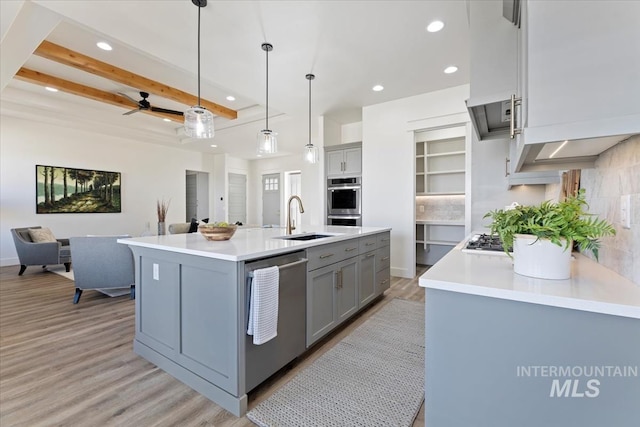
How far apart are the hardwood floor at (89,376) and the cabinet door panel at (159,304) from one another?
208 mm

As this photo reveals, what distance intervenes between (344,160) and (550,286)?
4362 millimetres

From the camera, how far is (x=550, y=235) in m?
0.99

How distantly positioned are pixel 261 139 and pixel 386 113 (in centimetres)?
248

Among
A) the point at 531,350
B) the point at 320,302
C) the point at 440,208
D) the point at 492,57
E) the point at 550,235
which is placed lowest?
the point at 320,302

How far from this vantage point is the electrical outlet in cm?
103

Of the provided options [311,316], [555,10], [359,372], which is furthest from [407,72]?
[359,372]

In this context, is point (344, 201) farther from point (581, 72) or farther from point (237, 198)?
point (237, 198)

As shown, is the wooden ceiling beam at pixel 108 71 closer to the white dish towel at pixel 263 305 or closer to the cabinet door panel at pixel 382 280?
the white dish towel at pixel 263 305

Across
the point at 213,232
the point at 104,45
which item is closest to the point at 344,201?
the point at 213,232

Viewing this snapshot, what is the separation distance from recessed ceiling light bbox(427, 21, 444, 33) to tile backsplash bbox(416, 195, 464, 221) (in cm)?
309

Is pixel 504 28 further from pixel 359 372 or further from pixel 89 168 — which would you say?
pixel 89 168

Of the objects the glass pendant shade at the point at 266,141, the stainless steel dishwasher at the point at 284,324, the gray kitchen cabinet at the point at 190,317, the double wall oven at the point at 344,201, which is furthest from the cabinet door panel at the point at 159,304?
the double wall oven at the point at 344,201

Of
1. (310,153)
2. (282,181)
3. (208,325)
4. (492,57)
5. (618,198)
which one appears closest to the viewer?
(618,198)

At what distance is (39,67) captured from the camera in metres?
3.90
